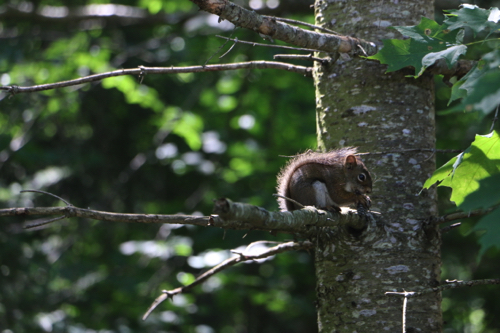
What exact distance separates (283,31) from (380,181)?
816 mm

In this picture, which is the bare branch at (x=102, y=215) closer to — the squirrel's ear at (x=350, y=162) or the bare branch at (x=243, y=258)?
the bare branch at (x=243, y=258)

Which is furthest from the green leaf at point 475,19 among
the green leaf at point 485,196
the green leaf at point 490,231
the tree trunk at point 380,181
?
the green leaf at point 490,231

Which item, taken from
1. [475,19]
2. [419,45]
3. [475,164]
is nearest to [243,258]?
[475,164]

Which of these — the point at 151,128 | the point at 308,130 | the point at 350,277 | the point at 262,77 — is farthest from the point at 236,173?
the point at 350,277

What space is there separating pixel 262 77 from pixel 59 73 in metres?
2.20

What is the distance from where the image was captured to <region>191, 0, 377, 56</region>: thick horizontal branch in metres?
1.55

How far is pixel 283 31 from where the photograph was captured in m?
1.80

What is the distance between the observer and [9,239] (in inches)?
173

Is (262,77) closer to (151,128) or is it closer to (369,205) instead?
(151,128)

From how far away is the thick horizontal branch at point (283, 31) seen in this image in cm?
155

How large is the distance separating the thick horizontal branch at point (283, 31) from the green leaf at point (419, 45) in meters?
0.15

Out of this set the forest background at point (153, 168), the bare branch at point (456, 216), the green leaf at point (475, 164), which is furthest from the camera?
the forest background at point (153, 168)

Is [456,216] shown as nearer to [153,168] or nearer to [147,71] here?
[147,71]

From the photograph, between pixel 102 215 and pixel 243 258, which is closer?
pixel 102 215
